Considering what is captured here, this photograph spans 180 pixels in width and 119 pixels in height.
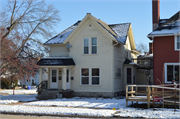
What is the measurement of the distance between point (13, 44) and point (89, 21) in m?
7.83

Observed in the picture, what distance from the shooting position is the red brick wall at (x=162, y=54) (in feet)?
61.0

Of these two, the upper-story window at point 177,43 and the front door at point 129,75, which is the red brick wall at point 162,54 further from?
the front door at point 129,75

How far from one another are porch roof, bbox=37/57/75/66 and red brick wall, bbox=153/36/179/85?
826 cm

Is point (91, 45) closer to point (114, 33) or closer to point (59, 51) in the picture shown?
point (114, 33)

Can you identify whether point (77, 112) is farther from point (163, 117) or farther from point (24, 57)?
point (24, 57)

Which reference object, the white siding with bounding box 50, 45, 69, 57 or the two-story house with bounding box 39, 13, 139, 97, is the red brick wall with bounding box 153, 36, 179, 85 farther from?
the white siding with bounding box 50, 45, 69, 57

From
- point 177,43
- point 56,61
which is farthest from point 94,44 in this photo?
point 177,43

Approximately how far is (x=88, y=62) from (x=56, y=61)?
3172mm

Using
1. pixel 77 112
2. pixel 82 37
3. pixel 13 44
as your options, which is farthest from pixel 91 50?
pixel 77 112

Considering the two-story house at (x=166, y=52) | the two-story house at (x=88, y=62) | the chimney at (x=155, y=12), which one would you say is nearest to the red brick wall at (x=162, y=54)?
the two-story house at (x=166, y=52)

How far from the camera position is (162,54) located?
18.9m

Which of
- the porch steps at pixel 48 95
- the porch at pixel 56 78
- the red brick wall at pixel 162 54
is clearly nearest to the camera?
the red brick wall at pixel 162 54

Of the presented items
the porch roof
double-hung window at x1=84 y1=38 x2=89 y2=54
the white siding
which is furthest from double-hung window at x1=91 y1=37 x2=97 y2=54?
the white siding

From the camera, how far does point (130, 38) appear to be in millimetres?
28828
